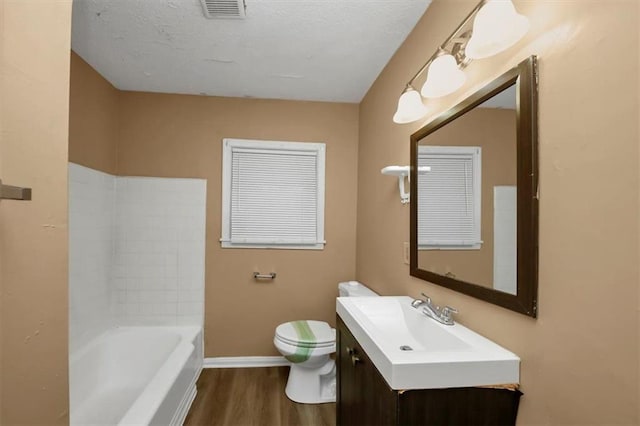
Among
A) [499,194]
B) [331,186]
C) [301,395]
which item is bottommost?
[301,395]

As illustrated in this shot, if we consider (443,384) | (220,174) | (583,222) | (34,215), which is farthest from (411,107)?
(220,174)

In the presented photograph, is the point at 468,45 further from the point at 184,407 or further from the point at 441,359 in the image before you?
the point at 184,407

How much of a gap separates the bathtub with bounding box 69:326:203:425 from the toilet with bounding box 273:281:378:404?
0.66m

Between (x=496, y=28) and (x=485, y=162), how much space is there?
44 centimetres

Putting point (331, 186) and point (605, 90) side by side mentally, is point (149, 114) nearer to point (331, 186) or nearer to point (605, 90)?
point (331, 186)

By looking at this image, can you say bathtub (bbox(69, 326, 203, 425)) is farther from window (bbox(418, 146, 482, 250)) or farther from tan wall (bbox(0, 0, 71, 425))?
window (bbox(418, 146, 482, 250))

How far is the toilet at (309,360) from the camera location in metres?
2.06

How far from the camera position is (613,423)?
0.69 m

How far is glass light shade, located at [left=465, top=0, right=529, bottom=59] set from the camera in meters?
0.91

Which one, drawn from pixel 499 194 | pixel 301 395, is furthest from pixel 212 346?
pixel 499 194

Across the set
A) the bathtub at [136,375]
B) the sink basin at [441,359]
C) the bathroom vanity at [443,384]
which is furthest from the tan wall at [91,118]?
the bathroom vanity at [443,384]

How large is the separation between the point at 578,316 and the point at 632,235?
0.80 ft

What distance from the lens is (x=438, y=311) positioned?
1.30 meters

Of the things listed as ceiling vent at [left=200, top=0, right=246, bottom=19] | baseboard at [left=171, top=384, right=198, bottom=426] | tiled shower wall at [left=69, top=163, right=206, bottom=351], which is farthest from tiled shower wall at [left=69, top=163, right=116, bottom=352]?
ceiling vent at [left=200, top=0, right=246, bottom=19]
